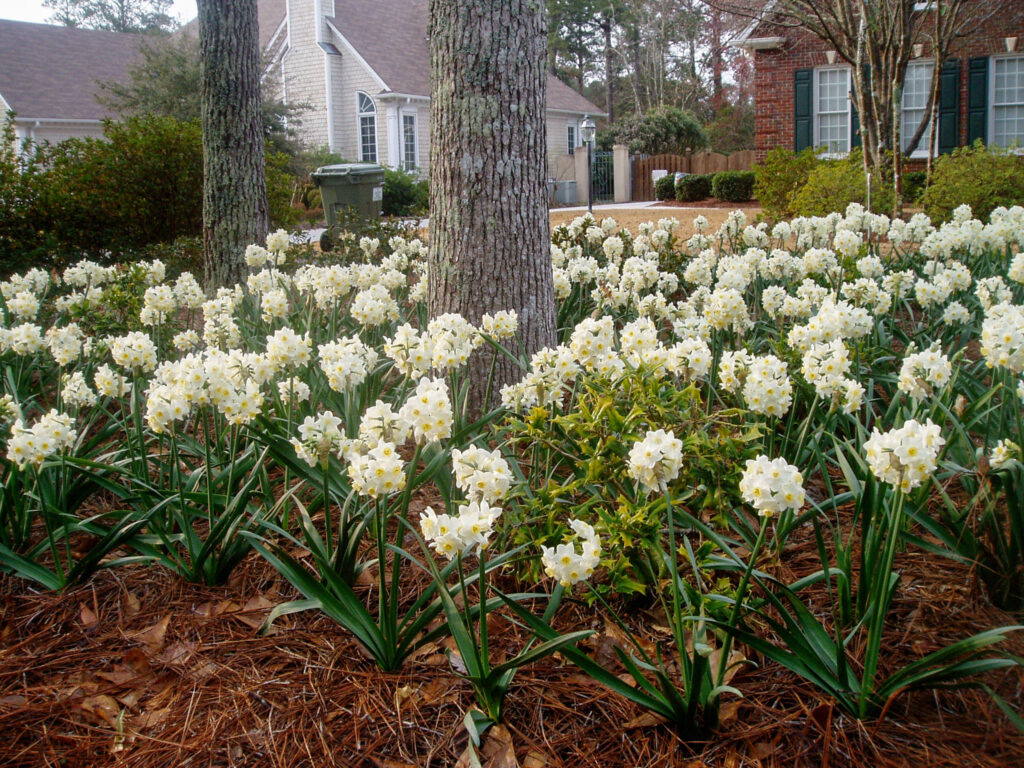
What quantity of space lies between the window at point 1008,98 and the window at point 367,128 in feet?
57.1

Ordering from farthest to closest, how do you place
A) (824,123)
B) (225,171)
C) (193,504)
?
(824,123)
(225,171)
(193,504)

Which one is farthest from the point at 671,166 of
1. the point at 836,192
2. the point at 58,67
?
the point at 58,67

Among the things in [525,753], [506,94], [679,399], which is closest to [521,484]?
[679,399]

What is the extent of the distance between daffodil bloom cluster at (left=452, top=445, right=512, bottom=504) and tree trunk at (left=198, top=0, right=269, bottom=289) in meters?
5.39

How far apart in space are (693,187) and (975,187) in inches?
486

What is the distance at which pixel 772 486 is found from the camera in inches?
71.6

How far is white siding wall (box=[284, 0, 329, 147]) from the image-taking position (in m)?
26.9

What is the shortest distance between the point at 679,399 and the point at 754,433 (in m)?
0.31

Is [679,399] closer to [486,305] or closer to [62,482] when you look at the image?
[486,305]

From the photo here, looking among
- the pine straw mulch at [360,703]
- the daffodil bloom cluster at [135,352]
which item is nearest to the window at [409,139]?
the daffodil bloom cluster at [135,352]

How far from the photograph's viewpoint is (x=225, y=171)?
6.78 m

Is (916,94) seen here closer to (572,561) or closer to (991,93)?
(991,93)

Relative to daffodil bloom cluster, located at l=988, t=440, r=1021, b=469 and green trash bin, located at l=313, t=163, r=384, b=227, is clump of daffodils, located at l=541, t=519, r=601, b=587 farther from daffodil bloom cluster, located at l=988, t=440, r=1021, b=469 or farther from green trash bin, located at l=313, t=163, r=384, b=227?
green trash bin, located at l=313, t=163, r=384, b=227

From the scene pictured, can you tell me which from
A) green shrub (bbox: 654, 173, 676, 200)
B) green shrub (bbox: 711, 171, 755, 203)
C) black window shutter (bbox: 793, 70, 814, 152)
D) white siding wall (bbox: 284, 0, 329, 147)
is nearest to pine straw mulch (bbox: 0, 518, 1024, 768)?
black window shutter (bbox: 793, 70, 814, 152)
